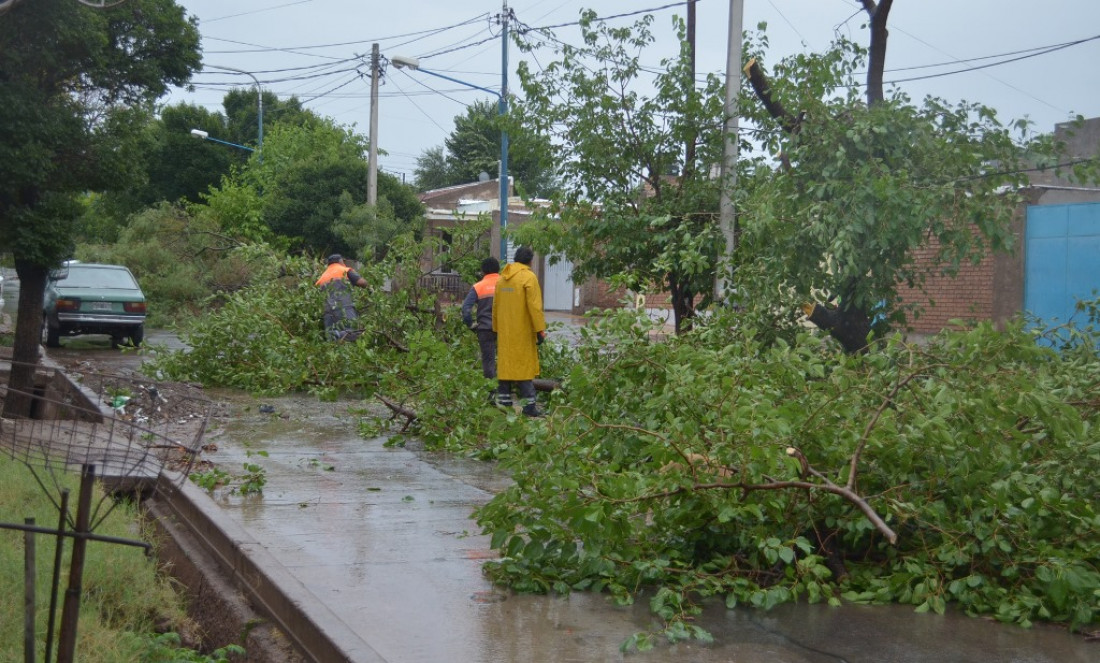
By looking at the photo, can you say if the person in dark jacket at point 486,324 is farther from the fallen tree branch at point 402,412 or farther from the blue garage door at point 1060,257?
the blue garage door at point 1060,257

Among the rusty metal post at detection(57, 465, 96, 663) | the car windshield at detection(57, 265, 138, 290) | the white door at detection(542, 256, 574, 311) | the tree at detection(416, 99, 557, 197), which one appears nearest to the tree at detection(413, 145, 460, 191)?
the tree at detection(416, 99, 557, 197)

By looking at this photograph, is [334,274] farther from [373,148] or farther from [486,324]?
[373,148]

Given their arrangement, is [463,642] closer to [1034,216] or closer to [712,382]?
[712,382]

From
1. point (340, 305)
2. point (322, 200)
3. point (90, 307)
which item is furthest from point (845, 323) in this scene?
point (322, 200)

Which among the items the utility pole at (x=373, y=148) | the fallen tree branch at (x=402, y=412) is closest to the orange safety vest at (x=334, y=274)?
the fallen tree branch at (x=402, y=412)

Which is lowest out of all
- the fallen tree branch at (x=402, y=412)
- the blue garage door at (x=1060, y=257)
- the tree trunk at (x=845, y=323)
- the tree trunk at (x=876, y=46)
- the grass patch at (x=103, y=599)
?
the grass patch at (x=103, y=599)

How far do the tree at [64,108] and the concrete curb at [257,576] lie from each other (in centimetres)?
440

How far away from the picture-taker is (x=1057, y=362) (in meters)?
6.38

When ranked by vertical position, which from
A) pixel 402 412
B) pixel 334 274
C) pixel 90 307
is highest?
pixel 334 274

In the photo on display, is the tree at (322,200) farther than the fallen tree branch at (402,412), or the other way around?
the tree at (322,200)

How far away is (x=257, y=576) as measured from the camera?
5625 millimetres

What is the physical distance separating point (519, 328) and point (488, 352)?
1.19 metres

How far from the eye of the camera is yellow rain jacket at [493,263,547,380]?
10.7 m

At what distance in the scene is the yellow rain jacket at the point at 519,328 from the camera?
1072 centimetres
